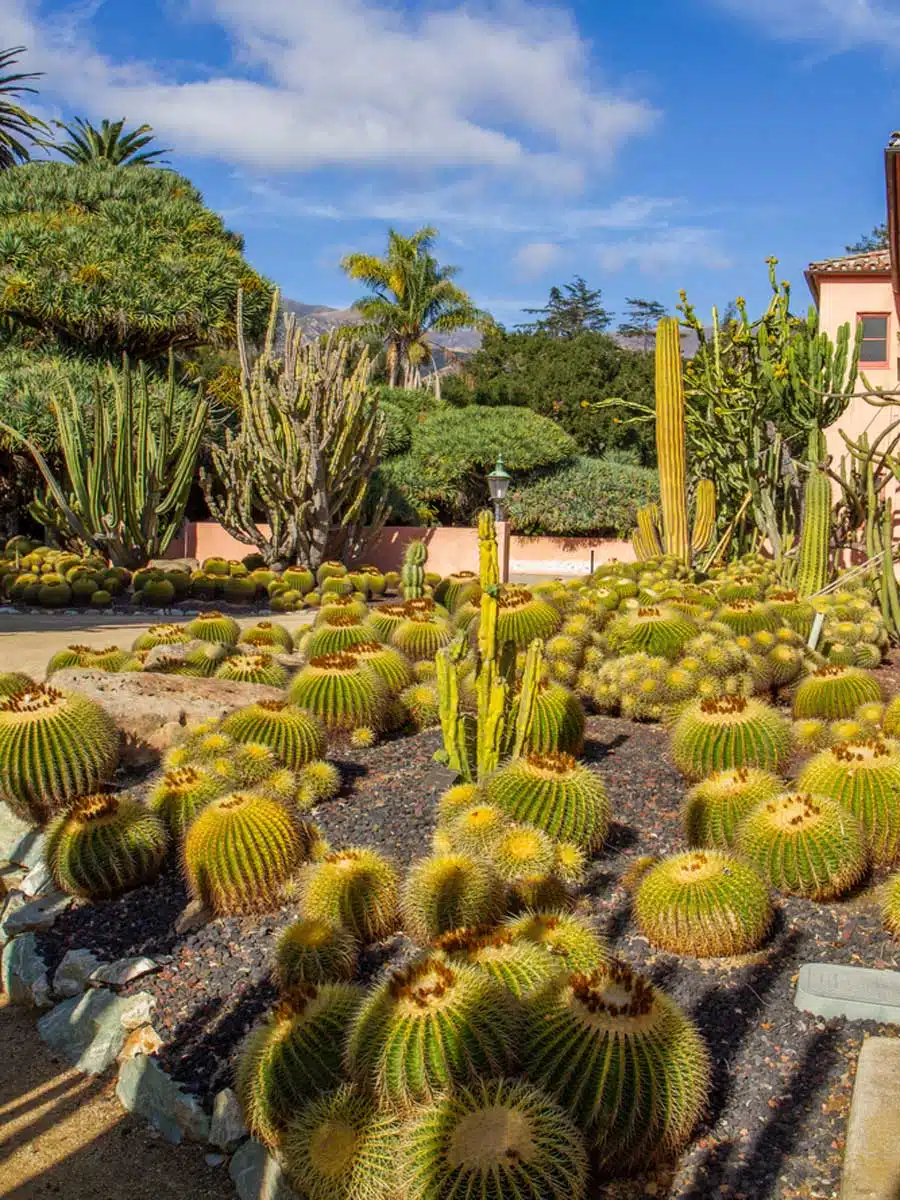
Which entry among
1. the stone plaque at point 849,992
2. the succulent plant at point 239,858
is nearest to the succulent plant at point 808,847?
the stone plaque at point 849,992

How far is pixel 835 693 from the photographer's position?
7582 millimetres

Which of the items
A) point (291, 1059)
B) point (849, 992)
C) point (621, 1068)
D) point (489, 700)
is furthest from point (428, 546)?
point (621, 1068)

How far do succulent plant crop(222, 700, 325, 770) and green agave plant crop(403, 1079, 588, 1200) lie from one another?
3466 mm

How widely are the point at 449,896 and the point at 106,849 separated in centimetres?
209

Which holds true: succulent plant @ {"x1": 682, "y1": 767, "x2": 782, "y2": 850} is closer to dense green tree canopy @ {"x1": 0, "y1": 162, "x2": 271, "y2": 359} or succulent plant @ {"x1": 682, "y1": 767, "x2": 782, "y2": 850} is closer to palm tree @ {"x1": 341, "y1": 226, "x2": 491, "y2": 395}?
dense green tree canopy @ {"x1": 0, "y1": 162, "x2": 271, "y2": 359}

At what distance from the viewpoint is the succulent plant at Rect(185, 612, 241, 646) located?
32.2ft

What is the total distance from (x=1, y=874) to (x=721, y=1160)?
4838mm

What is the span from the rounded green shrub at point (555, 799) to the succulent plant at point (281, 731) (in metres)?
1.50

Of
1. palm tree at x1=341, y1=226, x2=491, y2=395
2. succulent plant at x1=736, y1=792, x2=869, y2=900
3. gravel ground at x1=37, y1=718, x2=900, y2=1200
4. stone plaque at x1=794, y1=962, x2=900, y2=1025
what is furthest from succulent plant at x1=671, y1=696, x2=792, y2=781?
palm tree at x1=341, y1=226, x2=491, y2=395

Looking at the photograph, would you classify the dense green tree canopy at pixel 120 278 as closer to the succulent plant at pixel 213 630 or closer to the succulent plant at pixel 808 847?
the succulent plant at pixel 213 630

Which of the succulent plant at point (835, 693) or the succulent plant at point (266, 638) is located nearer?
the succulent plant at point (835, 693)

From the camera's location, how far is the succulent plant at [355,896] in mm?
5066

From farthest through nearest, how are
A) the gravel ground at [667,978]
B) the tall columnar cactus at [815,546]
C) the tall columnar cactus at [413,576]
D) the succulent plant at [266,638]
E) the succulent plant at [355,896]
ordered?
1. the tall columnar cactus at [413,576]
2. the tall columnar cactus at [815,546]
3. the succulent plant at [266,638]
4. the succulent plant at [355,896]
5. the gravel ground at [667,978]

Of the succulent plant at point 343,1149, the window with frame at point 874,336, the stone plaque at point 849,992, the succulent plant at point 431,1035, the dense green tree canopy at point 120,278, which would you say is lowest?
the succulent plant at point 343,1149
